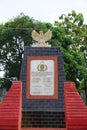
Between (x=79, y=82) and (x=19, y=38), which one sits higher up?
(x=19, y=38)

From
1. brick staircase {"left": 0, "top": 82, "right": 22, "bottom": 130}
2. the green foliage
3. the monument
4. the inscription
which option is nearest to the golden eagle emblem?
the monument

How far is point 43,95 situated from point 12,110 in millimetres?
1428

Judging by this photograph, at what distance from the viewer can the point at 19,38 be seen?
23.5 metres

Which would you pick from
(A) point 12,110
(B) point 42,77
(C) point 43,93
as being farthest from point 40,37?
(A) point 12,110

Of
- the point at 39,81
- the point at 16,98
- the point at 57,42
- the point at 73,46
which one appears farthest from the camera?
the point at 73,46

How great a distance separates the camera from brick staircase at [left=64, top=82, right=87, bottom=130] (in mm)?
10398

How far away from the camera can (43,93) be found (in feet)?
38.8

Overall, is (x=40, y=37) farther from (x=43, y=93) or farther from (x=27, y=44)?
(x=27, y=44)

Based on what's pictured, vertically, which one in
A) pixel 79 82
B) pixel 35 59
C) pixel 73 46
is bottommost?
pixel 79 82

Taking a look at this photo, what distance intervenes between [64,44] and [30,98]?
11974 mm

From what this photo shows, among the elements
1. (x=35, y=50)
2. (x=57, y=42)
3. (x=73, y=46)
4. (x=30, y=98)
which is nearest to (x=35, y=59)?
(x=35, y=50)

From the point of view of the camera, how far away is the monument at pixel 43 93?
38.6ft

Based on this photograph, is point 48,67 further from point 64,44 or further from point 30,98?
point 64,44

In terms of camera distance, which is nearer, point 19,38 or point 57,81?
point 57,81
